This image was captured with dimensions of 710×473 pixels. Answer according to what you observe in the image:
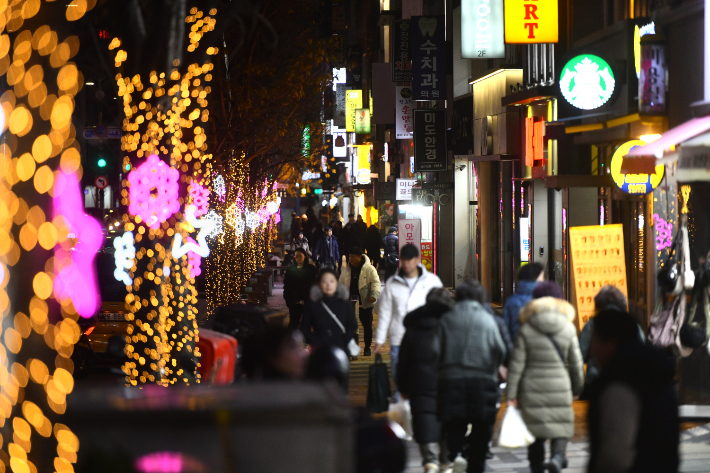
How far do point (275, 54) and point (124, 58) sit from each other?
1620 centimetres

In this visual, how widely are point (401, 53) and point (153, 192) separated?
2268 centimetres

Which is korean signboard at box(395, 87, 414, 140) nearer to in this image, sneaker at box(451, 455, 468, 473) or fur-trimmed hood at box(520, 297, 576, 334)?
sneaker at box(451, 455, 468, 473)

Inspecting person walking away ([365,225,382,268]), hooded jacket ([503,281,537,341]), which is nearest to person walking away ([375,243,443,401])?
hooded jacket ([503,281,537,341])

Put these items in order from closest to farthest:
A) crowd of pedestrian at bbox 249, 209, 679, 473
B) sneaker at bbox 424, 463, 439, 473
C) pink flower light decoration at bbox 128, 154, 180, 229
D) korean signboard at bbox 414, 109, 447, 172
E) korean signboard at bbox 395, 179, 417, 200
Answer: crowd of pedestrian at bbox 249, 209, 679, 473
sneaker at bbox 424, 463, 439, 473
pink flower light decoration at bbox 128, 154, 180, 229
korean signboard at bbox 414, 109, 447, 172
korean signboard at bbox 395, 179, 417, 200

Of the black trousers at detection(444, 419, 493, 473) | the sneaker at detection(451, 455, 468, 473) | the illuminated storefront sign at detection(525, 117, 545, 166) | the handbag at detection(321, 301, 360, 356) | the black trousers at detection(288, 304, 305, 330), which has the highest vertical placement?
the illuminated storefront sign at detection(525, 117, 545, 166)

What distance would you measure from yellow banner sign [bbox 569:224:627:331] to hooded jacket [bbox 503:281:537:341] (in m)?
2.44

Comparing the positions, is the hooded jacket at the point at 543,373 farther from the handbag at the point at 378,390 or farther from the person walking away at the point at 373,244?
the person walking away at the point at 373,244

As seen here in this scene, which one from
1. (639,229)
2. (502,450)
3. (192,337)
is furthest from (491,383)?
(639,229)

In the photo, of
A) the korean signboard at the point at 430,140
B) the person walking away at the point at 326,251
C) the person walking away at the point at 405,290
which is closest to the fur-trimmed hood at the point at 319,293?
the person walking away at the point at 405,290

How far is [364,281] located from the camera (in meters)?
15.6

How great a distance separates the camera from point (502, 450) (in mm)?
9469

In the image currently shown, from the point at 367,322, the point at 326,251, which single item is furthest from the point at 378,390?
the point at 326,251

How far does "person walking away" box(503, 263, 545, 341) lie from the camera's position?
9.71m

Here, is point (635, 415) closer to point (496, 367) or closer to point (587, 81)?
point (496, 367)
